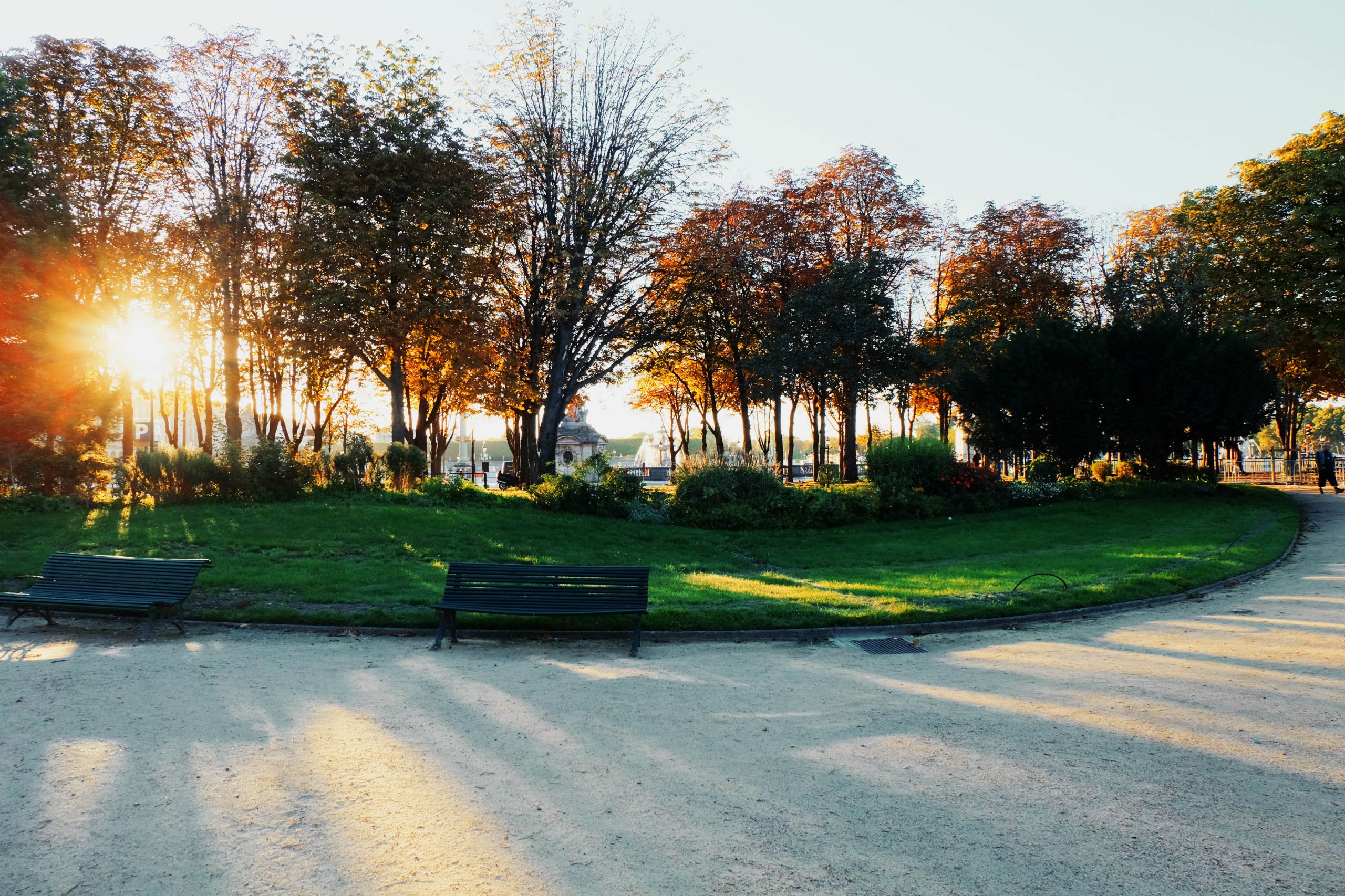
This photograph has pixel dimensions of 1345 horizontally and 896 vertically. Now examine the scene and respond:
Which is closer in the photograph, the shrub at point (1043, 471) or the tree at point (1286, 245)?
the shrub at point (1043, 471)

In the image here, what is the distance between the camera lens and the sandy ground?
3.51m

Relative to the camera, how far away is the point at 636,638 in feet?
27.1

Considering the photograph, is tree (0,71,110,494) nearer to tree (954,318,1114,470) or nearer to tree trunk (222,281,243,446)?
tree trunk (222,281,243,446)

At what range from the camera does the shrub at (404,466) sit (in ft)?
69.0

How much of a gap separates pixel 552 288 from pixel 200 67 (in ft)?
50.0

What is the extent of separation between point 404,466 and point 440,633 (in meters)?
13.7

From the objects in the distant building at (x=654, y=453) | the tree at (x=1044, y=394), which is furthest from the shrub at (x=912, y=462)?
the distant building at (x=654, y=453)

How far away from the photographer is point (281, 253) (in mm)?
26438

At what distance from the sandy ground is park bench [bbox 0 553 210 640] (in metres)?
0.75

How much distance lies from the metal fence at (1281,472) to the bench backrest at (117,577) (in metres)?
40.2

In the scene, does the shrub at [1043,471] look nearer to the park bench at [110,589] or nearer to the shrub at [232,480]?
the shrub at [232,480]

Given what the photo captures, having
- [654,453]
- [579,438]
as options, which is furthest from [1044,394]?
[654,453]

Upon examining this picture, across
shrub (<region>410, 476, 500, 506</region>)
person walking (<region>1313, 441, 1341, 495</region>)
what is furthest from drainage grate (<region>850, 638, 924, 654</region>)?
person walking (<region>1313, 441, 1341, 495</region>)

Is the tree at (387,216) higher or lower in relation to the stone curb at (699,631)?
higher
